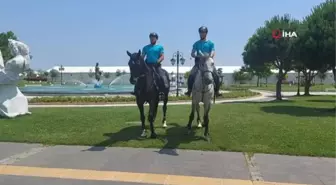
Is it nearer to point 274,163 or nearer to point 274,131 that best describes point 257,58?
point 274,131

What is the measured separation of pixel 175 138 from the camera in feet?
35.2

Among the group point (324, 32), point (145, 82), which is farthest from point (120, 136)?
point (324, 32)

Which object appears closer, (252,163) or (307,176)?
(307,176)

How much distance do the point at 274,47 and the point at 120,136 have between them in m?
28.9

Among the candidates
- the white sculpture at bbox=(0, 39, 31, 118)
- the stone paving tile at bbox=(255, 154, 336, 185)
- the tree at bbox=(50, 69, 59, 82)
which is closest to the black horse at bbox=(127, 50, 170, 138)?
the stone paving tile at bbox=(255, 154, 336, 185)

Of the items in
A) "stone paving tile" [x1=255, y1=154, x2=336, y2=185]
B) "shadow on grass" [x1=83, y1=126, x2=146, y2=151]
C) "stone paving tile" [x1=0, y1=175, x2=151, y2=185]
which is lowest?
"stone paving tile" [x1=255, y1=154, x2=336, y2=185]

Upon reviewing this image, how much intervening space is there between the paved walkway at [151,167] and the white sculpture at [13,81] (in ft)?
16.2

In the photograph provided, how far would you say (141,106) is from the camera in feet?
35.4

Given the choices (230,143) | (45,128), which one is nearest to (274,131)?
(230,143)

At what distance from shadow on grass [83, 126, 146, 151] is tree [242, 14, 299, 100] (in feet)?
85.5

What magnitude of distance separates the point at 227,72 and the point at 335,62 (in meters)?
99.4

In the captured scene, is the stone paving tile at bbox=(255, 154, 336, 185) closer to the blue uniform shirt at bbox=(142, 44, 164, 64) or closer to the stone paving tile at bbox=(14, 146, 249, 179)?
the stone paving tile at bbox=(14, 146, 249, 179)

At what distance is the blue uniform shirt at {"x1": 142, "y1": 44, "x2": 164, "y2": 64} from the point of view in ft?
35.8

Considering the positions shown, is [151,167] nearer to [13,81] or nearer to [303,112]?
[13,81]
